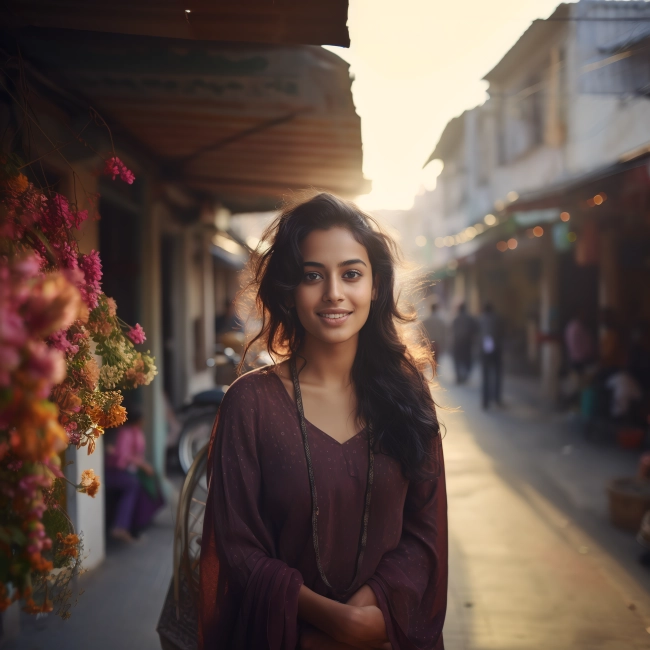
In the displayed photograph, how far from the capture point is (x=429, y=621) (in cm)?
189

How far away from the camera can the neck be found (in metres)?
1.94

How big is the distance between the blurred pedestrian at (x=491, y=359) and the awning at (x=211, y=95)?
598 centimetres

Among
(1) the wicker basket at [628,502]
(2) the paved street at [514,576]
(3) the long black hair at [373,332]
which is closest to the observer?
(3) the long black hair at [373,332]

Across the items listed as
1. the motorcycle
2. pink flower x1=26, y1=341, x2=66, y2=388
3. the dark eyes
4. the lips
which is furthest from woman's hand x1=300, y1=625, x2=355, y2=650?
the motorcycle

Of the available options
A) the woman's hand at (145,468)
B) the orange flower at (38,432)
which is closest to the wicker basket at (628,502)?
the woman's hand at (145,468)

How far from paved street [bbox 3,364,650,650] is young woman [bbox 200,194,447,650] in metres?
1.08

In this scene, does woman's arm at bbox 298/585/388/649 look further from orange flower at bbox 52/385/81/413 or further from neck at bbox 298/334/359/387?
orange flower at bbox 52/385/81/413

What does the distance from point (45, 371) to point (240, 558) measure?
99 cm

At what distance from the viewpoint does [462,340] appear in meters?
13.5

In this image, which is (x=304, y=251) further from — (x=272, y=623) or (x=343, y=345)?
(x=272, y=623)

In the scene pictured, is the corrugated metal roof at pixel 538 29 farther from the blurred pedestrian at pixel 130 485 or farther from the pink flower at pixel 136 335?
the blurred pedestrian at pixel 130 485

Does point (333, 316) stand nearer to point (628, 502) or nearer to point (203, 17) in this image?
point (203, 17)

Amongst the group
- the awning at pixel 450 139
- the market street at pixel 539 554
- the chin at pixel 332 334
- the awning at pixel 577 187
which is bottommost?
the market street at pixel 539 554

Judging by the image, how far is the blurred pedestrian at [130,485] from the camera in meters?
4.46
